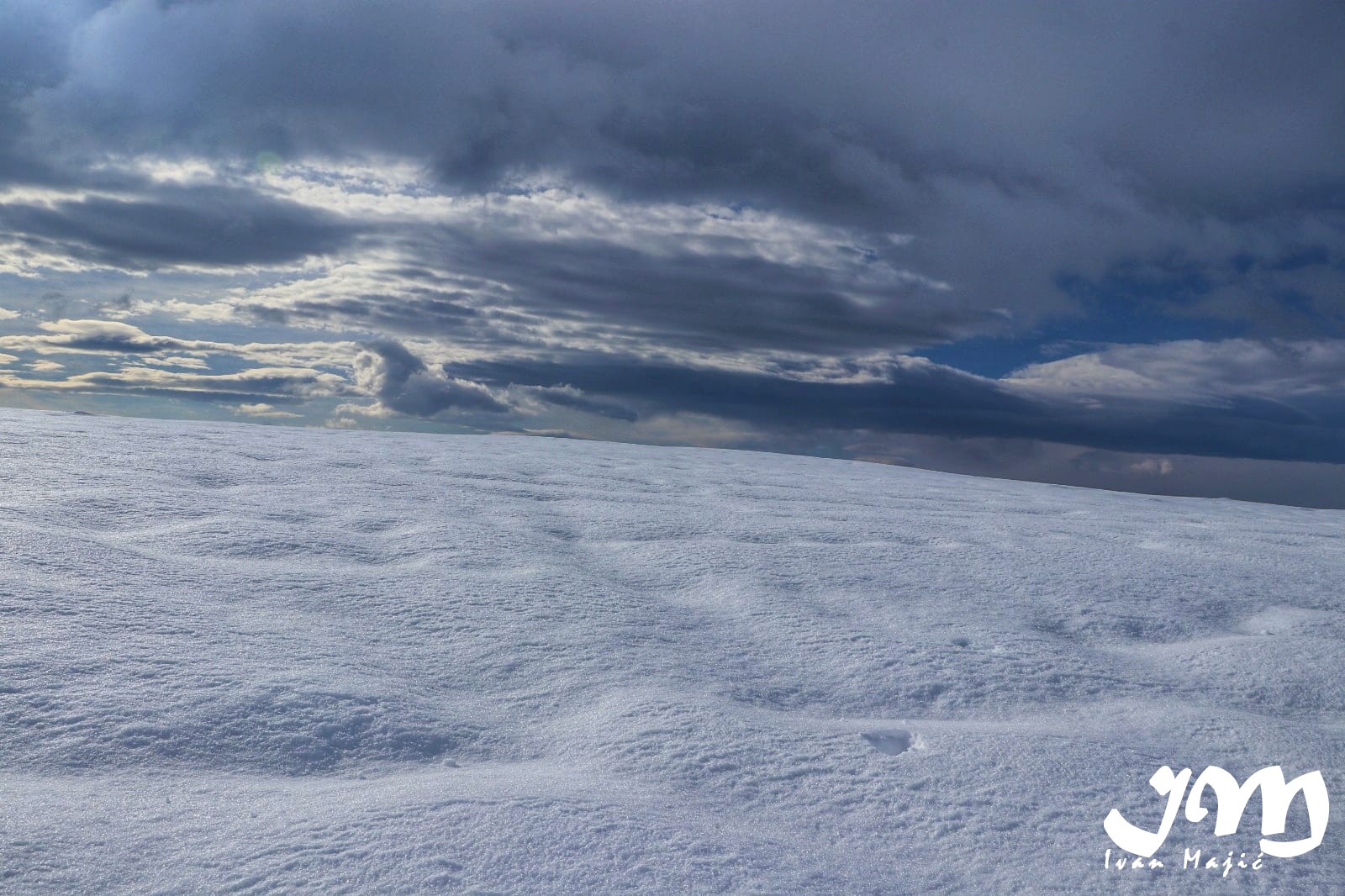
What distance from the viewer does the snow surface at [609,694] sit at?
1.48 meters

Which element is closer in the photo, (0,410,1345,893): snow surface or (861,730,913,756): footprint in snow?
(0,410,1345,893): snow surface

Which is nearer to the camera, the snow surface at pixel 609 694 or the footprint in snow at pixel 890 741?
the snow surface at pixel 609 694

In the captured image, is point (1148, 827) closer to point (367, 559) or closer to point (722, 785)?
point (722, 785)

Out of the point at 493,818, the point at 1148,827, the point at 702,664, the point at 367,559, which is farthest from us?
the point at 367,559

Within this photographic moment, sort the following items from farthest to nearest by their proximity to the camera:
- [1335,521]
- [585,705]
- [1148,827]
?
[1335,521] → [585,705] → [1148,827]

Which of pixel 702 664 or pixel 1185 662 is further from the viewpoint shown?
pixel 1185 662

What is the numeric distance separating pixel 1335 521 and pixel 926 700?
20.7ft

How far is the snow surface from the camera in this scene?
4.85ft

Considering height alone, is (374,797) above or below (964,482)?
below

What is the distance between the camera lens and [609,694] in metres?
2.16

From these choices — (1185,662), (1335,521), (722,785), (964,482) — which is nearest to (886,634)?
(1185,662)

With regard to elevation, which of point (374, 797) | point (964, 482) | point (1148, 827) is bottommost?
point (374, 797)

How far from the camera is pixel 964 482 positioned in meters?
7.70

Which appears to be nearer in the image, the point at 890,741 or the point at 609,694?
the point at 890,741
